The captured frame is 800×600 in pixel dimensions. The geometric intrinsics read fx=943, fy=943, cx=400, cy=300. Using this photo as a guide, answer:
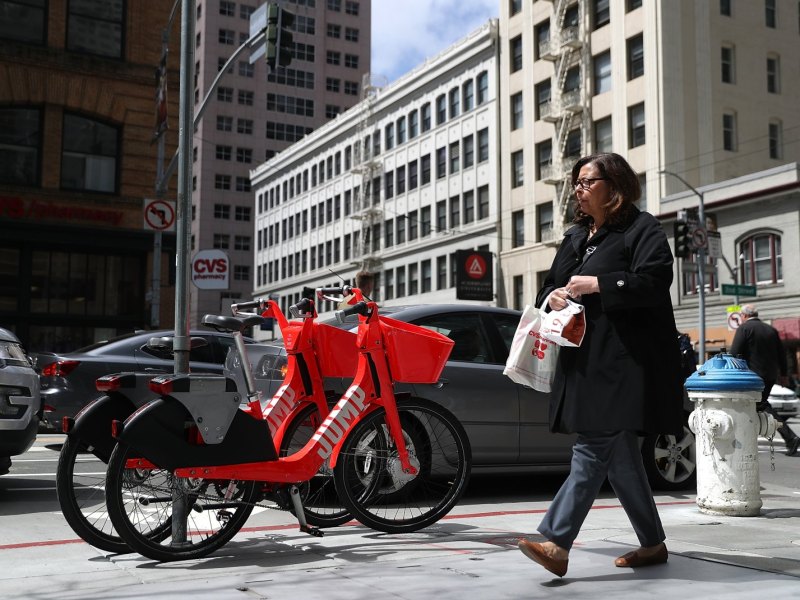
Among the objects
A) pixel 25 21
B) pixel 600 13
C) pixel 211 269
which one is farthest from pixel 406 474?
pixel 600 13

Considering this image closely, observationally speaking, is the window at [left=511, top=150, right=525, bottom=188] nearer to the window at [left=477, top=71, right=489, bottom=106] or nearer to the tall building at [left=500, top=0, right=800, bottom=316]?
the tall building at [left=500, top=0, right=800, bottom=316]

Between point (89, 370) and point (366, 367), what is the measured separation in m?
6.96

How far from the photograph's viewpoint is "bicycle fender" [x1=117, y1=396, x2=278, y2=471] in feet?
15.6

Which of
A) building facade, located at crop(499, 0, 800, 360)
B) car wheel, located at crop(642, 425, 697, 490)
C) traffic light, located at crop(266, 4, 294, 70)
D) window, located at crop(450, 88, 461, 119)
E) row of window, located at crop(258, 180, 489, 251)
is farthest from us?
window, located at crop(450, 88, 461, 119)

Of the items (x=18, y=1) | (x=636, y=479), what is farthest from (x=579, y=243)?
(x=18, y=1)

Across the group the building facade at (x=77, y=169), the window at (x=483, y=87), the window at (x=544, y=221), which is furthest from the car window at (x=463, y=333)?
the window at (x=483, y=87)

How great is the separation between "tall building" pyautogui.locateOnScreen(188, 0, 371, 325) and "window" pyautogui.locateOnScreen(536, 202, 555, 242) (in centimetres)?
4513

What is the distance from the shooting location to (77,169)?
26594 mm

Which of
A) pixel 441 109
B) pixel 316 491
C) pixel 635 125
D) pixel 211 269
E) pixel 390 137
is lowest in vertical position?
pixel 316 491

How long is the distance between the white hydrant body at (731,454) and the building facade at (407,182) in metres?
39.8

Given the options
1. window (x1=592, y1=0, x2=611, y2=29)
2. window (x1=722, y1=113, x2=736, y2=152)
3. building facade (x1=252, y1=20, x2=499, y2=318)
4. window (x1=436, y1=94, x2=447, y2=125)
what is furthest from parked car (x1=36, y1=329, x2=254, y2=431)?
window (x1=436, y1=94, x2=447, y2=125)

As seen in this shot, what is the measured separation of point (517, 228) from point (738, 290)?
19.3 metres

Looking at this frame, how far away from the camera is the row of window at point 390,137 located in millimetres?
Answer: 55781

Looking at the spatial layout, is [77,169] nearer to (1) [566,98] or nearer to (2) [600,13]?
(1) [566,98]
